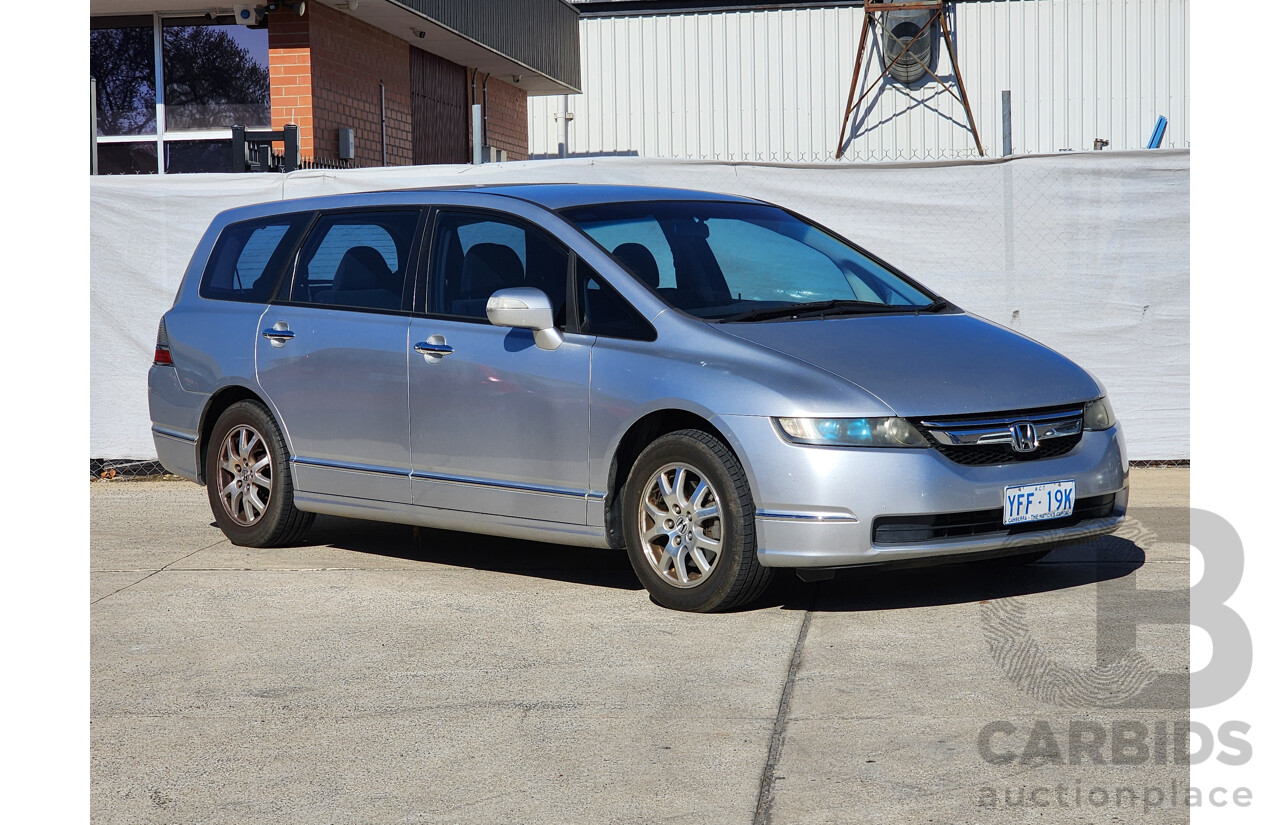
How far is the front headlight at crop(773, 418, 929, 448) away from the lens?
18.4ft

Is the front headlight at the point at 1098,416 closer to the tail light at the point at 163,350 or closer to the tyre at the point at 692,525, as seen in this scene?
the tyre at the point at 692,525

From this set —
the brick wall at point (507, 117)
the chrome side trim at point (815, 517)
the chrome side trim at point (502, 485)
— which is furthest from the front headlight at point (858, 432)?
the brick wall at point (507, 117)

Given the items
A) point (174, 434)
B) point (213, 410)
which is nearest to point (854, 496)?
point (213, 410)

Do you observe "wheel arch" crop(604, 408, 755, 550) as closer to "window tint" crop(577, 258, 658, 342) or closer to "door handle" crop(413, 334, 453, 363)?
"window tint" crop(577, 258, 658, 342)

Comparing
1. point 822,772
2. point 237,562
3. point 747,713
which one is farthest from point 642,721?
point 237,562

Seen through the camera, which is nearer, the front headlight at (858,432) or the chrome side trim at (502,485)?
the front headlight at (858,432)

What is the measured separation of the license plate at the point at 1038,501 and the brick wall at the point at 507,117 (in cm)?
1748

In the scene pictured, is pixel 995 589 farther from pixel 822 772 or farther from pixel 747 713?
pixel 822 772

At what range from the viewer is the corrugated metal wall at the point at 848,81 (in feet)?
87.7

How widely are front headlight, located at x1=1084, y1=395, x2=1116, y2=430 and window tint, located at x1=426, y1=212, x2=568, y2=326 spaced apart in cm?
Answer: 226

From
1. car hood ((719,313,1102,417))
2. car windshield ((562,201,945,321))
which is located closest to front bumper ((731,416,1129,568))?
car hood ((719,313,1102,417))

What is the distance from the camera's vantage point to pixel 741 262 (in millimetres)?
6785

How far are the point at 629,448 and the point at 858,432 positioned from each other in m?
1.09

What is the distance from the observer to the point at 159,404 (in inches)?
325
